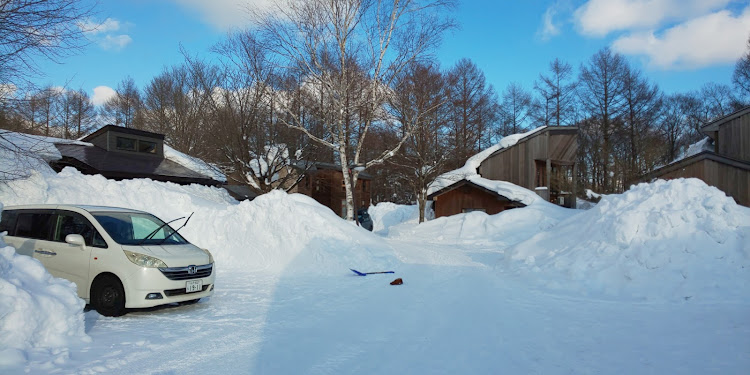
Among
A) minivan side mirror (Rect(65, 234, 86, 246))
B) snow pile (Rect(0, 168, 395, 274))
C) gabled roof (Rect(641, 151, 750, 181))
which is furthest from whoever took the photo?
gabled roof (Rect(641, 151, 750, 181))

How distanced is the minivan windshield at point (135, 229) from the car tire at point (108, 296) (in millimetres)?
597

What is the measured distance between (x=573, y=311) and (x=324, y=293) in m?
4.48

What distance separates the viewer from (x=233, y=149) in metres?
23.6

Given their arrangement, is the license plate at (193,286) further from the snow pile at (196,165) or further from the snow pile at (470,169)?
the snow pile at (470,169)

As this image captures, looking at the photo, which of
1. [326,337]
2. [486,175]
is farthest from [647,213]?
[486,175]

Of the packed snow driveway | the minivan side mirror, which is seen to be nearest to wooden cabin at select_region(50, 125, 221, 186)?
the minivan side mirror

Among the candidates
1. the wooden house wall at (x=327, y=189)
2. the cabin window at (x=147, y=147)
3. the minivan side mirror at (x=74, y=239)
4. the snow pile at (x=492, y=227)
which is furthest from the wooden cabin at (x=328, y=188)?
the minivan side mirror at (x=74, y=239)

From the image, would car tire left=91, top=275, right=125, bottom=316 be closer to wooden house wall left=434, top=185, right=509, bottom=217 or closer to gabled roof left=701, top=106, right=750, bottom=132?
wooden house wall left=434, top=185, right=509, bottom=217

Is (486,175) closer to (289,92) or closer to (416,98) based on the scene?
(416,98)

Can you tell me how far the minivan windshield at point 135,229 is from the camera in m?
7.03

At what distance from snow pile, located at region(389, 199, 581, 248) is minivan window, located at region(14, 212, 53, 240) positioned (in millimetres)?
14800

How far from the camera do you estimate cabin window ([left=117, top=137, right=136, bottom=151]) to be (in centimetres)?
2523

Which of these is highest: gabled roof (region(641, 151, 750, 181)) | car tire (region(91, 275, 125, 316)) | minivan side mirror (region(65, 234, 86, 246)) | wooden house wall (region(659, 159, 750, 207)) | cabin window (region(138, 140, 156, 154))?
cabin window (region(138, 140, 156, 154))

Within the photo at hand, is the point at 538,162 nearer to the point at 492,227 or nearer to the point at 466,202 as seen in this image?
the point at 466,202
